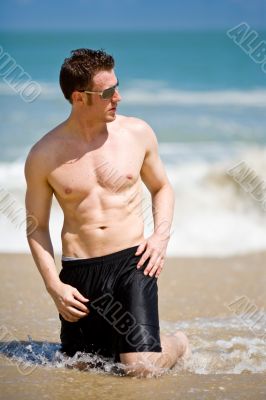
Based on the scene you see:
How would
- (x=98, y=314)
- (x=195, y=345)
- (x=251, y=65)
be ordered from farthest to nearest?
(x=251, y=65)
(x=195, y=345)
(x=98, y=314)

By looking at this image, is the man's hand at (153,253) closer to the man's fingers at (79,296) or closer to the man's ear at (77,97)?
the man's fingers at (79,296)

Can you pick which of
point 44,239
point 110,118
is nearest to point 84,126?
point 110,118

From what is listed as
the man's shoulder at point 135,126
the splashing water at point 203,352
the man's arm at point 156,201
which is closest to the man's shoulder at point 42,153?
the man's shoulder at point 135,126

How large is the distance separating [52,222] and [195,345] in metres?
4.79

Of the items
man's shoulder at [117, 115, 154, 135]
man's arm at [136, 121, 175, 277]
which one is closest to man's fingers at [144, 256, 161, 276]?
man's arm at [136, 121, 175, 277]

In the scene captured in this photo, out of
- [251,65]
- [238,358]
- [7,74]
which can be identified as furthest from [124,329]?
[251,65]

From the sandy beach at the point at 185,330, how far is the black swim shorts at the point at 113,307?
0.16 meters

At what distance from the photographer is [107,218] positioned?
14.4 feet

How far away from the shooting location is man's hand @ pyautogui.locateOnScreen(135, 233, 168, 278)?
4285 millimetres

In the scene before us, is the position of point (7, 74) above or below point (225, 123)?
above

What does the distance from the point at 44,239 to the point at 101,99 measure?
0.83 metres

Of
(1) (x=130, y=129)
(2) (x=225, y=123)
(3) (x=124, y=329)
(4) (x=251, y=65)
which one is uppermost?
(4) (x=251, y=65)

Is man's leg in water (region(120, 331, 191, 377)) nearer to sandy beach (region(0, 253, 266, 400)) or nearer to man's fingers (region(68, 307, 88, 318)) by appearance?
sandy beach (region(0, 253, 266, 400))

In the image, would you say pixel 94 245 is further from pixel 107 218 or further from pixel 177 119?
pixel 177 119
